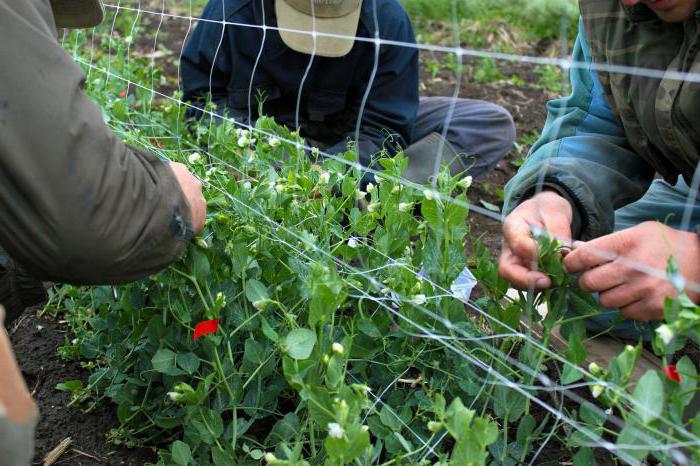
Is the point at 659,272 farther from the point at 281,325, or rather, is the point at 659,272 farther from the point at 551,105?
the point at 551,105

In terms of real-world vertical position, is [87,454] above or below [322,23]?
below

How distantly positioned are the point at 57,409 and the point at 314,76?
4.11 feet

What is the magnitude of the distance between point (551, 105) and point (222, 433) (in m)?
1.11

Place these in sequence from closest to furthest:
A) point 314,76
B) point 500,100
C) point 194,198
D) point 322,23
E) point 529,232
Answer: point 194,198 < point 529,232 < point 322,23 < point 314,76 < point 500,100

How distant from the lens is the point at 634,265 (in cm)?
127

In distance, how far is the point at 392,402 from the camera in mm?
1448

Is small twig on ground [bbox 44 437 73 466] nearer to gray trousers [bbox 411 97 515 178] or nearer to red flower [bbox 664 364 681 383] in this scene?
red flower [bbox 664 364 681 383]

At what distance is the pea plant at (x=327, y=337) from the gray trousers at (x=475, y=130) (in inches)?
42.0

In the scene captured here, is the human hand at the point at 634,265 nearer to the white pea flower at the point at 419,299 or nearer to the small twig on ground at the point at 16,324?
the white pea flower at the point at 419,299

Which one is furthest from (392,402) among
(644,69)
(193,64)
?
(193,64)

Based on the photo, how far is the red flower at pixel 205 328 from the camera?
4.39ft

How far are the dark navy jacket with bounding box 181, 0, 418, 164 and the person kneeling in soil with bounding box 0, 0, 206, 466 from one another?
1.26m

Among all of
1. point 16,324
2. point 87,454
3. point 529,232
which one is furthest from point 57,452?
point 529,232

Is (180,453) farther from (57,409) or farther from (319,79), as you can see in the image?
(319,79)
